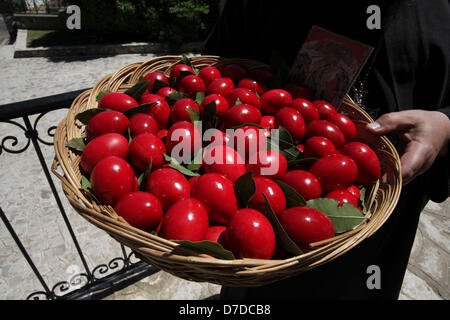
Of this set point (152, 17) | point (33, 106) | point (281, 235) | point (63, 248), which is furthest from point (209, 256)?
point (152, 17)

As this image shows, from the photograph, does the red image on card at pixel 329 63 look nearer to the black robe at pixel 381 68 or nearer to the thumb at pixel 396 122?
the black robe at pixel 381 68

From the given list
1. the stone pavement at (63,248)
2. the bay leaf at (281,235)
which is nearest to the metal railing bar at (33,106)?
the bay leaf at (281,235)

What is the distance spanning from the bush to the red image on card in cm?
635

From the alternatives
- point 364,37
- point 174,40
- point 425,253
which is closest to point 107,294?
point 364,37

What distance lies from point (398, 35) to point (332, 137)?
1.64 feet

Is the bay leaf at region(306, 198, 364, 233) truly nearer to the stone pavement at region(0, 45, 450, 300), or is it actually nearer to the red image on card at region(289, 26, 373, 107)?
the red image on card at region(289, 26, 373, 107)

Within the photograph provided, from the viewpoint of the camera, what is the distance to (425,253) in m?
2.30

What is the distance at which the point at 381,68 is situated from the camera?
122 centimetres

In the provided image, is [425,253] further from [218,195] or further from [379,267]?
[218,195]

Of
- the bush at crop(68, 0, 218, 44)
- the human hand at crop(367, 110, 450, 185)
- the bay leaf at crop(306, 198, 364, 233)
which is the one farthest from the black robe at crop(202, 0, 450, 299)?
the bush at crop(68, 0, 218, 44)

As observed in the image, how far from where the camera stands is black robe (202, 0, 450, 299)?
1.16 meters

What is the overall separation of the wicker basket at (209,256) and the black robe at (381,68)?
0.93 ft

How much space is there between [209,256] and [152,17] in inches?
295
